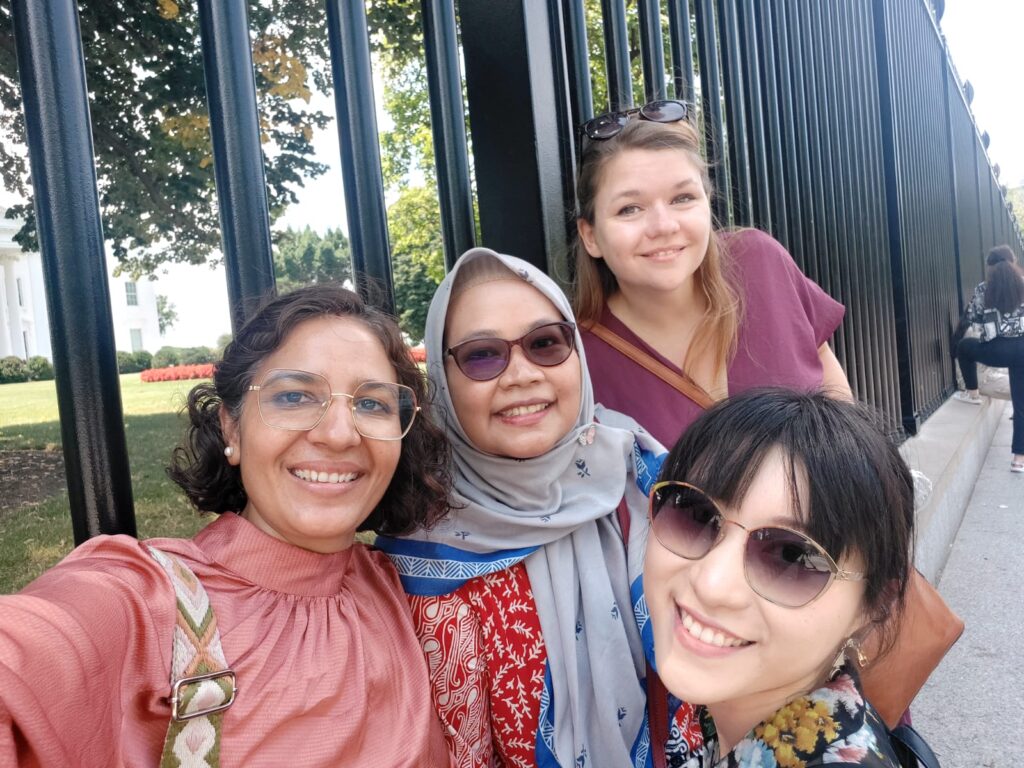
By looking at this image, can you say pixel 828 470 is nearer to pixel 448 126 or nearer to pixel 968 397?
pixel 448 126

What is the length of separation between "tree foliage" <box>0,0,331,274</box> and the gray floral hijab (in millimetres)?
2281

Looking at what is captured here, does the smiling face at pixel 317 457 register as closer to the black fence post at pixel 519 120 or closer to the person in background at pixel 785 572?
the person in background at pixel 785 572

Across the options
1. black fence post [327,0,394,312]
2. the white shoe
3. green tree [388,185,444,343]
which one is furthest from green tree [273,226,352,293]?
the white shoe

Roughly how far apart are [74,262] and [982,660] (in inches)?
148

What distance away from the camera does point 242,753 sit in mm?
1204

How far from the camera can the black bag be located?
4.47 feet

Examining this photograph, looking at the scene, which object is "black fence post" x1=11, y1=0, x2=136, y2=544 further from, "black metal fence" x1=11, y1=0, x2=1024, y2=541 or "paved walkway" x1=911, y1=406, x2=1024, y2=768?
"paved walkway" x1=911, y1=406, x2=1024, y2=768

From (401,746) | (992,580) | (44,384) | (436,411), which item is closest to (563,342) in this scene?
(436,411)

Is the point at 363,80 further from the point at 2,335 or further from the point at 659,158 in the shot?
the point at 2,335

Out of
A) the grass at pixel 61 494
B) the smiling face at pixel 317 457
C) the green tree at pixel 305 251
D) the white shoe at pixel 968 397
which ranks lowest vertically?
the white shoe at pixel 968 397

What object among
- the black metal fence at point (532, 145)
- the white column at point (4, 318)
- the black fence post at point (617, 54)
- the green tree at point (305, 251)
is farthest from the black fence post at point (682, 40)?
the white column at point (4, 318)

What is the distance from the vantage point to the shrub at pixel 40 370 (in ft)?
18.7

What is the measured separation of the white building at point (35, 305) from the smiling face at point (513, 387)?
11.5 feet

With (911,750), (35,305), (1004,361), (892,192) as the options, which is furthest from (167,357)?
(1004,361)
